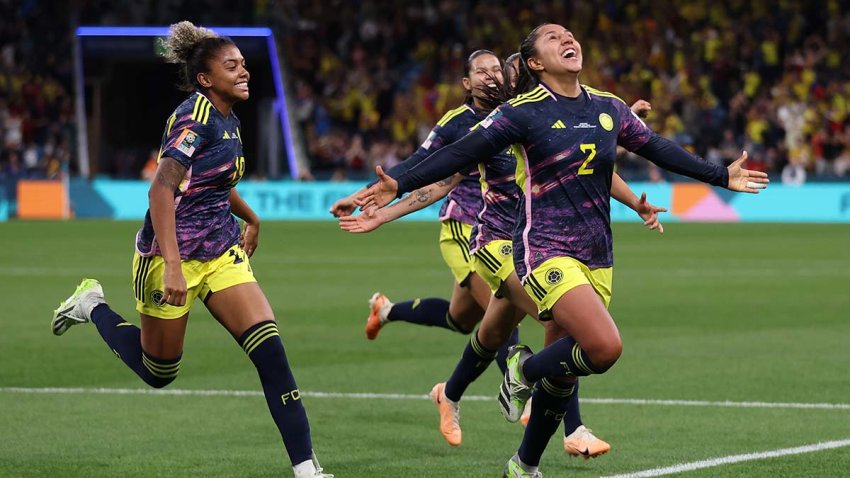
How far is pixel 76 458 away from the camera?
25.3ft

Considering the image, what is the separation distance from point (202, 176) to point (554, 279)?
5.63ft

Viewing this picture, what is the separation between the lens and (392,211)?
22.7 ft

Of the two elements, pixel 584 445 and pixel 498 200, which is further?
pixel 498 200

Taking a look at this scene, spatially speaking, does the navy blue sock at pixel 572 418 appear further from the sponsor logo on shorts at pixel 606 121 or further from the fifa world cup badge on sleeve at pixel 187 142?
the fifa world cup badge on sleeve at pixel 187 142

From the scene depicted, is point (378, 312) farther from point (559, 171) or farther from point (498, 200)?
point (559, 171)

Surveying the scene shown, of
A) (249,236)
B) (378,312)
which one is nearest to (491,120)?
(249,236)

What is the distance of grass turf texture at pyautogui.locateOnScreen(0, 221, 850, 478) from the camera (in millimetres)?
7742

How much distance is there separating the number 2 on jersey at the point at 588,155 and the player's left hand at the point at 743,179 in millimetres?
713

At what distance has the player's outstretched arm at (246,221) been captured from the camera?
300 inches

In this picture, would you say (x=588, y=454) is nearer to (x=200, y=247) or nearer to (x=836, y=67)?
(x=200, y=247)

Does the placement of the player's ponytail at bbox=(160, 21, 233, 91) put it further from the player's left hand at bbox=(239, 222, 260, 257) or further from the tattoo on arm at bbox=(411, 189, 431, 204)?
the tattoo on arm at bbox=(411, 189, 431, 204)

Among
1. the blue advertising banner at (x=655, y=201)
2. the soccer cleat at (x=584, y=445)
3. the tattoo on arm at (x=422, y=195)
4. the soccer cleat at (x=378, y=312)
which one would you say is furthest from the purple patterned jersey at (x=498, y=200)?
the blue advertising banner at (x=655, y=201)

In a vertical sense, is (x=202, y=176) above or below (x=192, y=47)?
below

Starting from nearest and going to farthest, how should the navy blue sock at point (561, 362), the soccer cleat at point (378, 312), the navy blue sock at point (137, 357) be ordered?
the navy blue sock at point (561, 362), the navy blue sock at point (137, 357), the soccer cleat at point (378, 312)
